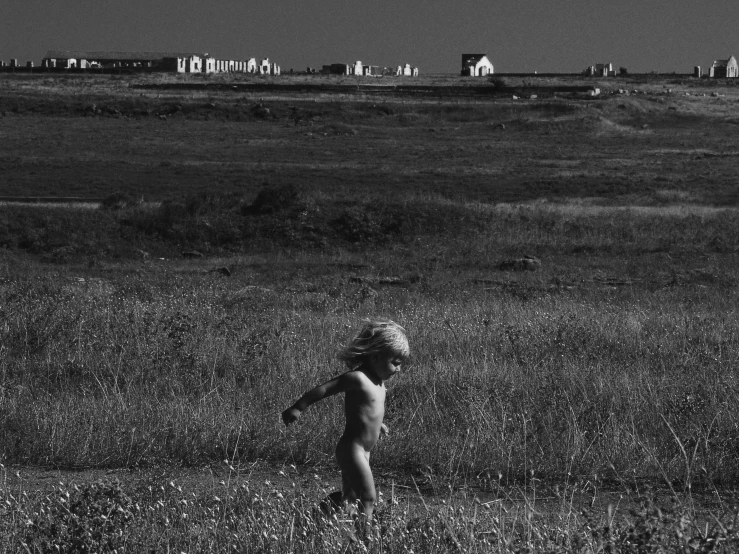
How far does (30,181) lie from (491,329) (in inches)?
1018

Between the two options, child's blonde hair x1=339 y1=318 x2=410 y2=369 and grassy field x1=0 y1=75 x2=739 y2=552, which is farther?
grassy field x1=0 y1=75 x2=739 y2=552

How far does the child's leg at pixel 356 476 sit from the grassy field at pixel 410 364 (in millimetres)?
99

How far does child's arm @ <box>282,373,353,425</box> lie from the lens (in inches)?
159

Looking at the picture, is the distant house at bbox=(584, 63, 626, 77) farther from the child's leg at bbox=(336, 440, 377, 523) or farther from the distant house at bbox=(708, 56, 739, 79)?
the child's leg at bbox=(336, 440, 377, 523)

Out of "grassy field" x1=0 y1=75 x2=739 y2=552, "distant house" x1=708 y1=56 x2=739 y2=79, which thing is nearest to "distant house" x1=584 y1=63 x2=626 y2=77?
"distant house" x1=708 y1=56 x2=739 y2=79

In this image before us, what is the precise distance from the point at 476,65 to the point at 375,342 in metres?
140

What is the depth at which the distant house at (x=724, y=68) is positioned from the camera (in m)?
138

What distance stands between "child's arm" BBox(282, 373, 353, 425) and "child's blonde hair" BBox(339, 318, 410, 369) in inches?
4.4

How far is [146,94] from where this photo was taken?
80.9 m

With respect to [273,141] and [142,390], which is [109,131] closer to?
[273,141]

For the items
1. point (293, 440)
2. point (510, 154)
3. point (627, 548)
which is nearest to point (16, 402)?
point (293, 440)

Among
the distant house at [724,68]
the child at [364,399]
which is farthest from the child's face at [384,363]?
the distant house at [724,68]

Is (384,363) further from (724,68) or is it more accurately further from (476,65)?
(724,68)

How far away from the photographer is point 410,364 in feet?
28.2
